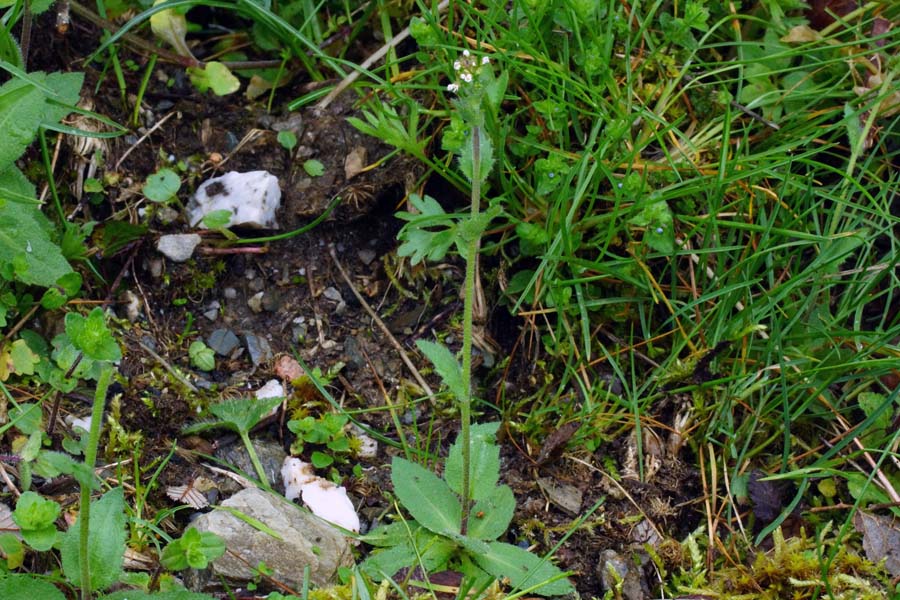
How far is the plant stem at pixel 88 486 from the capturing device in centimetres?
177

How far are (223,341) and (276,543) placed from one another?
32.0 inches

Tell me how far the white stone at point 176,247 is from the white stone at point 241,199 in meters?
0.09

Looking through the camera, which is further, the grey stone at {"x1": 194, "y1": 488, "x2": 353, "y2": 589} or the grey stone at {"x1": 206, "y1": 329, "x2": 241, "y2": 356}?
the grey stone at {"x1": 206, "y1": 329, "x2": 241, "y2": 356}

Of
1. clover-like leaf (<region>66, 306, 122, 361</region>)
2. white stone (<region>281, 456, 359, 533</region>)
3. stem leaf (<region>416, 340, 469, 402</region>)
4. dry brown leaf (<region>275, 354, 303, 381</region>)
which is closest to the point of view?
clover-like leaf (<region>66, 306, 122, 361</region>)

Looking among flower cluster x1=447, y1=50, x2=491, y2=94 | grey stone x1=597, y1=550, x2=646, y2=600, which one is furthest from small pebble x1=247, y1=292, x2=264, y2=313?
grey stone x1=597, y1=550, x2=646, y2=600

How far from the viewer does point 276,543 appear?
2.29 m

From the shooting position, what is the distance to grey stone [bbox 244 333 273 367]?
284 centimetres

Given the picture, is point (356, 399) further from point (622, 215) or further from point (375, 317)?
point (622, 215)

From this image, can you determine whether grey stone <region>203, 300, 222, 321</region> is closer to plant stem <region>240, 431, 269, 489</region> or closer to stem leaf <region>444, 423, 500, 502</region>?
plant stem <region>240, 431, 269, 489</region>

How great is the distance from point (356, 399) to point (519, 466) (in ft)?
1.88

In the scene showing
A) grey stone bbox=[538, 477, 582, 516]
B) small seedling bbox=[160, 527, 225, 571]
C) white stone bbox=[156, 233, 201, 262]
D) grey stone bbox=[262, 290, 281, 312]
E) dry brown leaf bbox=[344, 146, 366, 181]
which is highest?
dry brown leaf bbox=[344, 146, 366, 181]

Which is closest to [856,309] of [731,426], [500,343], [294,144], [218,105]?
[731,426]

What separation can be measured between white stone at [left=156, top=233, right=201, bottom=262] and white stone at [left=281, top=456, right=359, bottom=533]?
2.62 feet

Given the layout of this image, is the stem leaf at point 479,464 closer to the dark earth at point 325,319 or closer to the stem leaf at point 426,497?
the stem leaf at point 426,497
